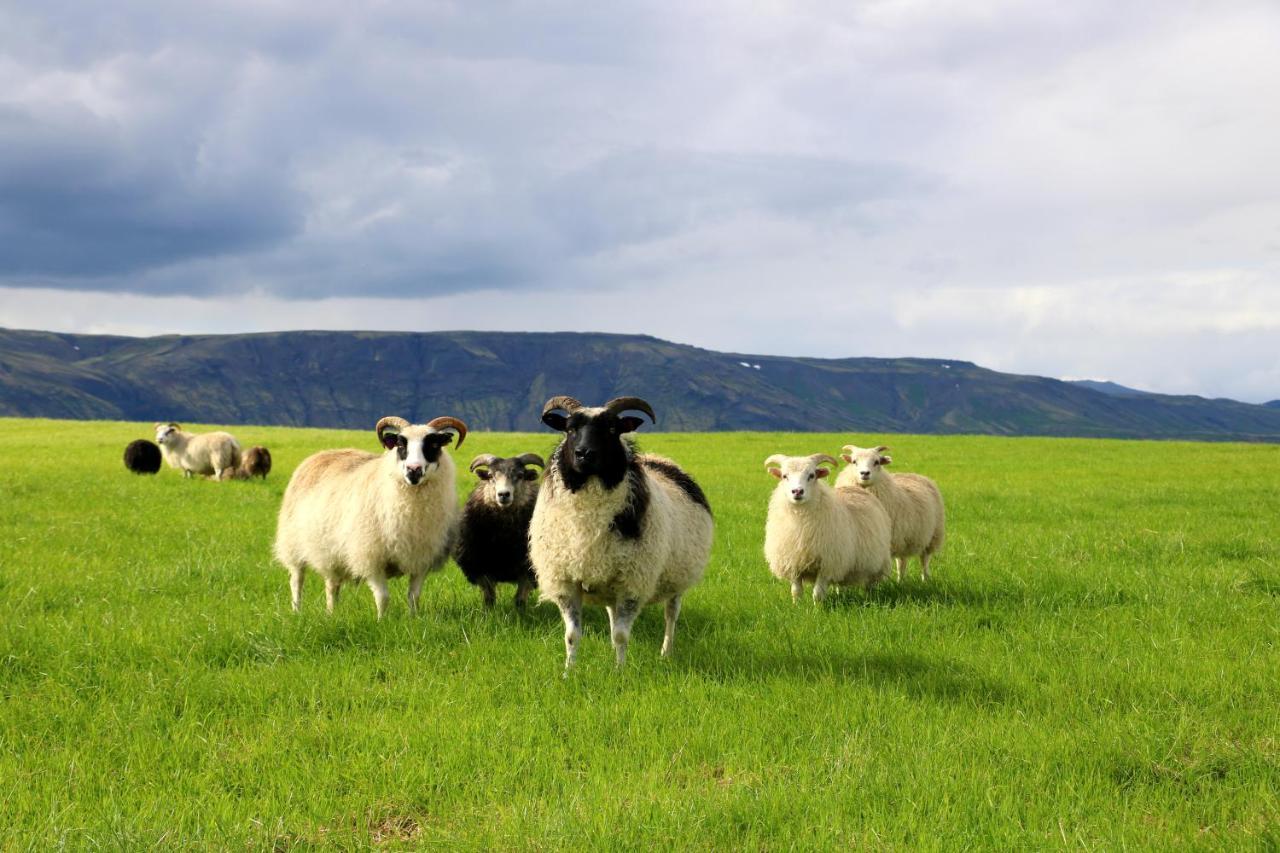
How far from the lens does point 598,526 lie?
7965mm

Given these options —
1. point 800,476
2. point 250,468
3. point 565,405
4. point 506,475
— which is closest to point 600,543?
point 565,405

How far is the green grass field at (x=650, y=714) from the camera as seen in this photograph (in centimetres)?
479

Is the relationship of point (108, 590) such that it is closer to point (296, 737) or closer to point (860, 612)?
point (296, 737)

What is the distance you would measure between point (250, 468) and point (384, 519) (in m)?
21.4

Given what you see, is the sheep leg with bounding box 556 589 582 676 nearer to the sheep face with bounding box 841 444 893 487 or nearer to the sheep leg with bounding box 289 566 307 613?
the sheep leg with bounding box 289 566 307 613

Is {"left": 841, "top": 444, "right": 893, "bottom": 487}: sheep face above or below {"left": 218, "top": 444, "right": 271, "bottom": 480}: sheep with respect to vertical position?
above

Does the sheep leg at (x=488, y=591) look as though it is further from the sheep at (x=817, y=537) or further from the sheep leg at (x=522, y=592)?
the sheep at (x=817, y=537)

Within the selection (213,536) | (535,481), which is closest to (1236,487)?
(535,481)

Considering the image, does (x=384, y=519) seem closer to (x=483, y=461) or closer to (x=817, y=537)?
(x=483, y=461)

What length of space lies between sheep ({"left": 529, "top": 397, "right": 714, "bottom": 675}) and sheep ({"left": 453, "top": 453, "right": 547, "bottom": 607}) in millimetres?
1563

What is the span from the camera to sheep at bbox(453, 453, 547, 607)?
32.7 ft

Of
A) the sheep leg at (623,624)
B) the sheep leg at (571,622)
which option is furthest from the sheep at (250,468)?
the sheep leg at (623,624)

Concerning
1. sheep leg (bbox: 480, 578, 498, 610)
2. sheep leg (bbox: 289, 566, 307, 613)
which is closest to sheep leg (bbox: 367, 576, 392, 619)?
sheep leg (bbox: 480, 578, 498, 610)

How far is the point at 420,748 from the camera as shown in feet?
19.0
